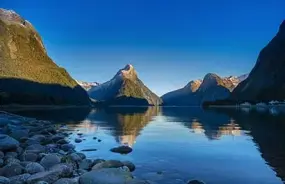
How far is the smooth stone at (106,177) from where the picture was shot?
1478 centimetres

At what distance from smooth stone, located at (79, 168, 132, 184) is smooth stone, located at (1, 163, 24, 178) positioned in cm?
355

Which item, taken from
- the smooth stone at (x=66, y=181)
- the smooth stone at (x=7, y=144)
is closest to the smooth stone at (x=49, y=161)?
the smooth stone at (x=66, y=181)

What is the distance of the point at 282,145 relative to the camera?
2931 cm

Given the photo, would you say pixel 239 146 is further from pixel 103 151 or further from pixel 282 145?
pixel 103 151

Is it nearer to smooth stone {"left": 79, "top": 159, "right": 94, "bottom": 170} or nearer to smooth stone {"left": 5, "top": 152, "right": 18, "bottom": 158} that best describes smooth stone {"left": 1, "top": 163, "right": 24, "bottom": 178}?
smooth stone {"left": 5, "top": 152, "right": 18, "bottom": 158}

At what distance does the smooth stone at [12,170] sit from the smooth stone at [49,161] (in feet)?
5.61

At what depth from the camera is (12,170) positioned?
1669 cm

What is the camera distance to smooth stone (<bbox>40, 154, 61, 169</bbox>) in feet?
61.4

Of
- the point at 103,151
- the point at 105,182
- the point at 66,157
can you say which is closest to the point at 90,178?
the point at 105,182

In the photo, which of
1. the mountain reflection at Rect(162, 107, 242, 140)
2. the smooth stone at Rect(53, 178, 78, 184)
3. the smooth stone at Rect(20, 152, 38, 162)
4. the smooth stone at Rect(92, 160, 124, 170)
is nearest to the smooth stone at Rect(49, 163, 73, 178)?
the smooth stone at Rect(53, 178, 78, 184)

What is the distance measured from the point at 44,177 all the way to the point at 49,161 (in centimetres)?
384

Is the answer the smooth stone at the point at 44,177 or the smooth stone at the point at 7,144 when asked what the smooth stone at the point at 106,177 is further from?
the smooth stone at the point at 7,144

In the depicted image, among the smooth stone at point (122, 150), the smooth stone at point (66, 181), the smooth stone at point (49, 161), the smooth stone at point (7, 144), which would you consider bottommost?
the smooth stone at point (66, 181)

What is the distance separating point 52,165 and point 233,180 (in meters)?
9.43
